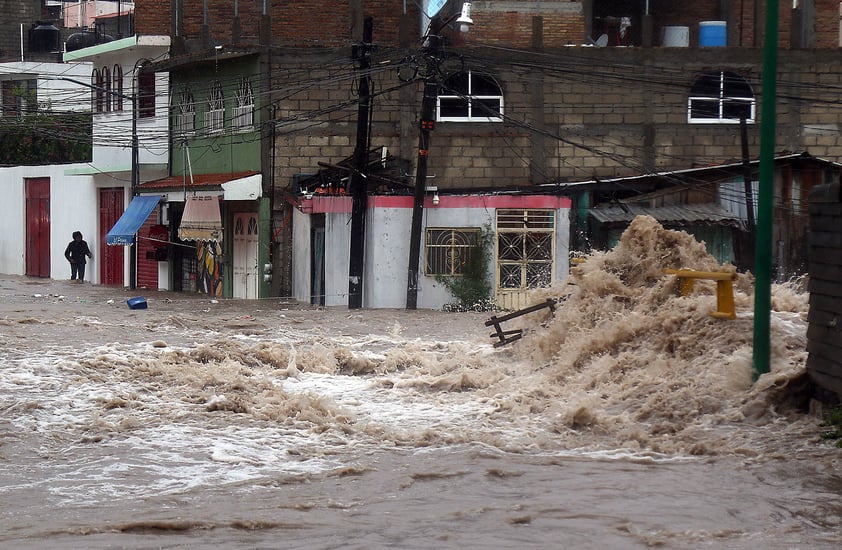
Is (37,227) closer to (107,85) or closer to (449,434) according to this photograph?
(107,85)

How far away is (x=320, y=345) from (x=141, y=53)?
18401 millimetres

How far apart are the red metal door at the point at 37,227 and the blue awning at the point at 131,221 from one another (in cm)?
901

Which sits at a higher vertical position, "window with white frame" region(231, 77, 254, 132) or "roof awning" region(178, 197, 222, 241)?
"window with white frame" region(231, 77, 254, 132)

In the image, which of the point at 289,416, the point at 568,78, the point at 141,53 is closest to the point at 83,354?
the point at 289,416

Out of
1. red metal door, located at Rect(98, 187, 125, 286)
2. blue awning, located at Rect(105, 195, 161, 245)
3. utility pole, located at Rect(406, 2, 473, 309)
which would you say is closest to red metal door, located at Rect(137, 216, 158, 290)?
red metal door, located at Rect(98, 187, 125, 286)

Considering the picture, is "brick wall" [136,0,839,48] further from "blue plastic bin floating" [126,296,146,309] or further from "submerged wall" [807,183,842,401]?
"submerged wall" [807,183,842,401]

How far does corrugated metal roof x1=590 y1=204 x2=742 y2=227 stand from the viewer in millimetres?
26406

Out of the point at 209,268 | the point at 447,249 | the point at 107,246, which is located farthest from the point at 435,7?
the point at 107,246

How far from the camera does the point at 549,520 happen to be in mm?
8578

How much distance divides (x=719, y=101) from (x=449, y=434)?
67.4 feet

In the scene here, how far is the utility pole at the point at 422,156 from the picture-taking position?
992 inches

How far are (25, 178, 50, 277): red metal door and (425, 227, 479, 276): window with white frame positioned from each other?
62.3 ft

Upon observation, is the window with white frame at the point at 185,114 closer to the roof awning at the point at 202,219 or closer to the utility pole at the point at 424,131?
the roof awning at the point at 202,219

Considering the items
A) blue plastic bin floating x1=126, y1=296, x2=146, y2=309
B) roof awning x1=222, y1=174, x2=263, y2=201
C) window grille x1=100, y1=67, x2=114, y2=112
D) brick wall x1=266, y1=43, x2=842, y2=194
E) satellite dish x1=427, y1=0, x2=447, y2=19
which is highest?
satellite dish x1=427, y1=0, x2=447, y2=19
